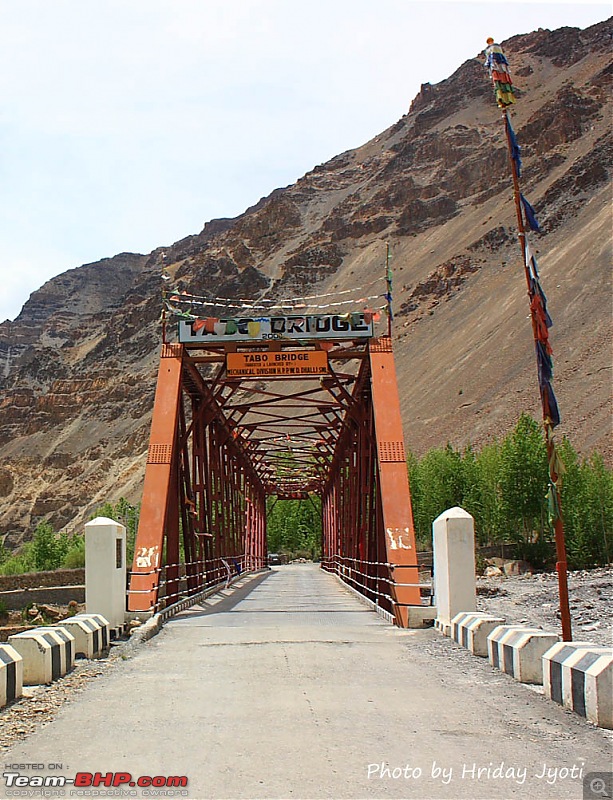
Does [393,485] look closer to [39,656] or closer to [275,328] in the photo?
[275,328]

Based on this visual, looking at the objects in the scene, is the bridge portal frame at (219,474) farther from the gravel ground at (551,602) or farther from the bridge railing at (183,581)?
the gravel ground at (551,602)

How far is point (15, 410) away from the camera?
14050 centimetres

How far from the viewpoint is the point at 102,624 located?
11508 mm

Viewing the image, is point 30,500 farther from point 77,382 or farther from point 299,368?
point 299,368

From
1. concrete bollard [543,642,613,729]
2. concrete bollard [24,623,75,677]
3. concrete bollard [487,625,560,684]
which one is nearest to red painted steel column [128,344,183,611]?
concrete bollard [24,623,75,677]

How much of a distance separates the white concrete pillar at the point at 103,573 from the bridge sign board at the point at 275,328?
7241 millimetres

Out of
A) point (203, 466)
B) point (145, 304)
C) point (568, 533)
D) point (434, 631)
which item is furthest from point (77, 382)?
point (434, 631)

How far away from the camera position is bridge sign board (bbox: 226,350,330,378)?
65.6ft

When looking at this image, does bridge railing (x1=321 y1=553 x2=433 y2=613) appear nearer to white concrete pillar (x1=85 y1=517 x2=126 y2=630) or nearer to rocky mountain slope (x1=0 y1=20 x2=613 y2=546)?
white concrete pillar (x1=85 y1=517 x2=126 y2=630)

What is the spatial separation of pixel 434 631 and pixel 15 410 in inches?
5333

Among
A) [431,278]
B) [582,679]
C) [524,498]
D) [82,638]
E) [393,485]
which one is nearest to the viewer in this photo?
[582,679]

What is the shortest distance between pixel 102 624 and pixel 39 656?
2.69 metres

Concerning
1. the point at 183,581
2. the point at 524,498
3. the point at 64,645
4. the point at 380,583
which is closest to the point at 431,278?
the point at 524,498

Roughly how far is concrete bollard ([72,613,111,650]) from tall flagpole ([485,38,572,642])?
5.64m
